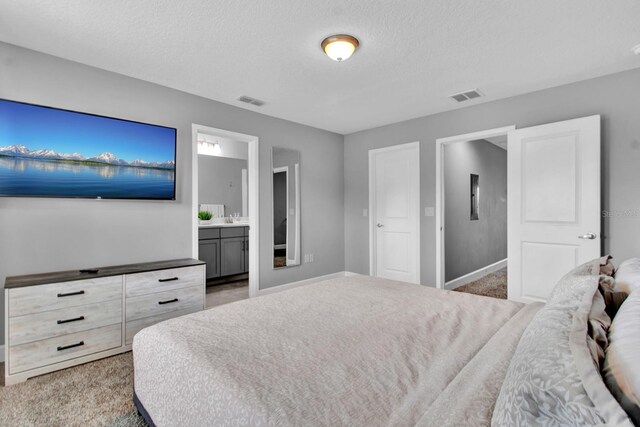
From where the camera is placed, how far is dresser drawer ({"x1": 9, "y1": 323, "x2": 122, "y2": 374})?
2.21 metres

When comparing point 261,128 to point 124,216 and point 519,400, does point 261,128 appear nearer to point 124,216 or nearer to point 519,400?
point 124,216

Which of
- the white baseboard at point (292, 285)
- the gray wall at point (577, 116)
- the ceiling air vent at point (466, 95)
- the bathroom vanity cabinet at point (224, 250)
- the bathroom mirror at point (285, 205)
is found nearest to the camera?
the gray wall at point (577, 116)

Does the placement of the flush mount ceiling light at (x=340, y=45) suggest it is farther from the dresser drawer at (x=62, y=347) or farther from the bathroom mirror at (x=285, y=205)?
the dresser drawer at (x=62, y=347)

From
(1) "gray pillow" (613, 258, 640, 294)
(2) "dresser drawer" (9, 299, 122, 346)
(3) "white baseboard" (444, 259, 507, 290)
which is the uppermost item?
(1) "gray pillow" (613, 258, 640, 294)

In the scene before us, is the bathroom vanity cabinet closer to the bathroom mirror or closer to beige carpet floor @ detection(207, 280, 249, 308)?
beige carpet floor @ detection(207, 280, 249, 308)

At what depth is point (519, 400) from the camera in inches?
25.5

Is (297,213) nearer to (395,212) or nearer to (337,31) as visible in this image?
(395,212)

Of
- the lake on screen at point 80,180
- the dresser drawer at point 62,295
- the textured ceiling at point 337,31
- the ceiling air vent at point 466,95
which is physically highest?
the textured ceiling at point 337,31

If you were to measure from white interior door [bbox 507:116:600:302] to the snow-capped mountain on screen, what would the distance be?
12.2ft

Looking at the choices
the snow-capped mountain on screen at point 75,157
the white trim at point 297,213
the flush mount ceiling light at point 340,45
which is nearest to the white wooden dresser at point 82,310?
the snow-capped mountain on screen at point 75,157

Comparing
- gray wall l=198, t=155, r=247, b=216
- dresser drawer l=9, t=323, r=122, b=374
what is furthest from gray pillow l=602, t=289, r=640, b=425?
gray wall l=198, t=155, r=247, b=216

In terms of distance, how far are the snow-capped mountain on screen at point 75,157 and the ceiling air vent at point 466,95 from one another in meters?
3.19

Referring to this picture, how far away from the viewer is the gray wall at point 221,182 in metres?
5.55

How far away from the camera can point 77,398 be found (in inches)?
79.8
